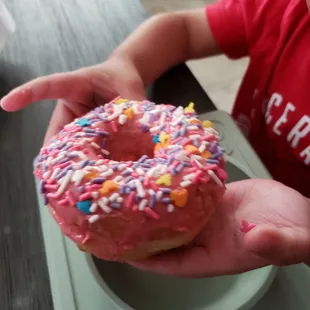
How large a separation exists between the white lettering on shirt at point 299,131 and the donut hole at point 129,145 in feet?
1.05

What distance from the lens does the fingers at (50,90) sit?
687mm

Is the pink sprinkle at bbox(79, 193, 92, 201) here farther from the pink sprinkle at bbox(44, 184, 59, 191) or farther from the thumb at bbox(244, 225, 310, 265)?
the thumb at bbox(244, 225, 310, 265)

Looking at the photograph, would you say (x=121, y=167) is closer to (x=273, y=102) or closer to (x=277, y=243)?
(x=277, y=243)

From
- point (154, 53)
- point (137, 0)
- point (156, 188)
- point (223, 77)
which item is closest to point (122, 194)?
point (156, 188)

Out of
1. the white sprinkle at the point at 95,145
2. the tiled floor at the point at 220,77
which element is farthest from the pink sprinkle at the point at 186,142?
the tiled floor at the point at 220,77

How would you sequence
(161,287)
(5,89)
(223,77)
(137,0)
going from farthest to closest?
(223,77)
(137,0)
(5,89)
(161,287)

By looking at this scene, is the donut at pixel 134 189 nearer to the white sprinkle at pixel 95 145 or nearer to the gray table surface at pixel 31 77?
the white sprinkle at pixel 95 145

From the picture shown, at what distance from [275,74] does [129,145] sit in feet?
1.20

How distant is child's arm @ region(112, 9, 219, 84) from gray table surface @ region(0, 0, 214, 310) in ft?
0.09

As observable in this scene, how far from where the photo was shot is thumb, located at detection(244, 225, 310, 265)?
47 centimetres

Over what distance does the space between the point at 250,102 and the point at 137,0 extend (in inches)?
12.9

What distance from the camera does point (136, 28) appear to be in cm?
96

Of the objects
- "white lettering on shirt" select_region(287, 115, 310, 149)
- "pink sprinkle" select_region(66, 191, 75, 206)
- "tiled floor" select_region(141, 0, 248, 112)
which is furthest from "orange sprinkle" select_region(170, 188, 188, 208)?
"tiled floor" select_region(141, 0, 248, 112)

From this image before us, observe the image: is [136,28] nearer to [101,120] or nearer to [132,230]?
[101,120]
